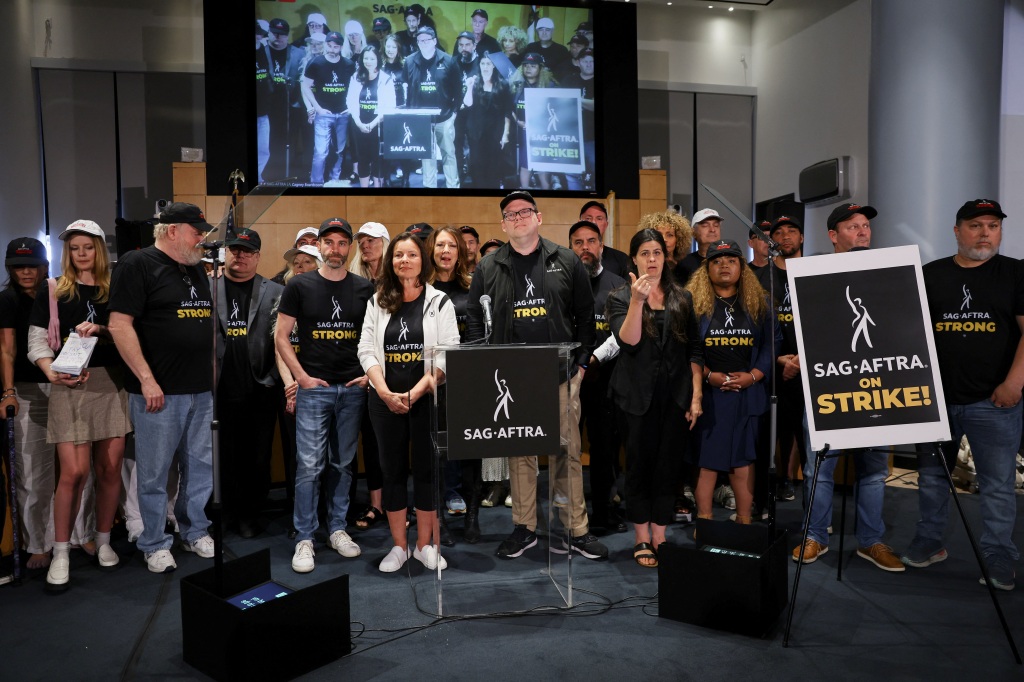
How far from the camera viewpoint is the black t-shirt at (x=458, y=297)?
4.45m

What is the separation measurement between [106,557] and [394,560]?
146cm

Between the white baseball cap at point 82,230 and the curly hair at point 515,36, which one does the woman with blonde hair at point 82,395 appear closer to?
the white baseball cap at point 82,230

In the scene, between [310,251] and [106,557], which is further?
[310,251]

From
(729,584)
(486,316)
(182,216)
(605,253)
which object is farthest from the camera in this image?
(605,253)

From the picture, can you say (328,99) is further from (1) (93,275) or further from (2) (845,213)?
(2) (845,213)

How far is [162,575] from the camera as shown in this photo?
12.2 ft

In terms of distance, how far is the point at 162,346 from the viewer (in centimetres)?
368

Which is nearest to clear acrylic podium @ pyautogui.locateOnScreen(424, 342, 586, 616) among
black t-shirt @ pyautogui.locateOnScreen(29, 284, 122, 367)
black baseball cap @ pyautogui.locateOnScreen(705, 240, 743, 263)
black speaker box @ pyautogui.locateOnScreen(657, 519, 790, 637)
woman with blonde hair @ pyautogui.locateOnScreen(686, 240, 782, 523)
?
black speaker box @ pyautogui.locateOnScreen(657, 519, 790, 637)

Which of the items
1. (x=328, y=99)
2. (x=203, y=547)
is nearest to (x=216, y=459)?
(x=203, y=547)

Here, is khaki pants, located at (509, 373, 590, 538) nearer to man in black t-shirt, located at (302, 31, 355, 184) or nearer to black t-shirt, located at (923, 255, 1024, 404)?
black t-shirt, located at (923, 255, 1024, 404)

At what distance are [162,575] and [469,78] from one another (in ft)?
21.0

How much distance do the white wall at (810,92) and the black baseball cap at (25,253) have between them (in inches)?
292

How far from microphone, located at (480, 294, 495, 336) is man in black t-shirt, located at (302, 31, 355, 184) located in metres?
5.12

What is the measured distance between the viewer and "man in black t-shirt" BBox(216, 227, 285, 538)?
4309 millimetres
